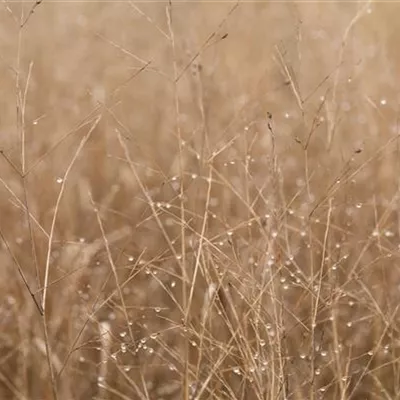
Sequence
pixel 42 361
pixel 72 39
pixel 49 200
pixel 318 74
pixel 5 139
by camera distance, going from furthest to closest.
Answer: pixel 72 39 → pixel 318 74 → pixel 5 139 → pixel 49 200 → pixel 42 361

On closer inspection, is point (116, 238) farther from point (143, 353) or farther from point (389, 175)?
point (389, 175)

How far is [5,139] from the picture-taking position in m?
2.11

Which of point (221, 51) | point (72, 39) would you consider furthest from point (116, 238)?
point (72, 39)

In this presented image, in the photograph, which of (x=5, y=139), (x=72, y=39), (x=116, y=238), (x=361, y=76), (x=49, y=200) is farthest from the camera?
(x=72, y=39)

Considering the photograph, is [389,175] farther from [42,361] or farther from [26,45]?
[26,45]

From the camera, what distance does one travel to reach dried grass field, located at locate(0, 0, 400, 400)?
107 centimetres

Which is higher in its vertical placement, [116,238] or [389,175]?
[389,175]

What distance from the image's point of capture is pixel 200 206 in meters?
1.77

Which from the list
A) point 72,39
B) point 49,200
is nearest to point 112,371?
point 49,200

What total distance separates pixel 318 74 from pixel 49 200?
0.99 meters

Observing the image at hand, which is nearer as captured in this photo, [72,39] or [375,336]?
[375,336]

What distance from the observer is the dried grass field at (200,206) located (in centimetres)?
107

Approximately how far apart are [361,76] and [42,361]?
1.25 meters

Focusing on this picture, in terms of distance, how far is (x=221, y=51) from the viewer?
2.65 metres
